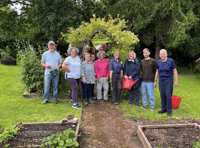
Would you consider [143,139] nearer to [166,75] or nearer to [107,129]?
[107,129]

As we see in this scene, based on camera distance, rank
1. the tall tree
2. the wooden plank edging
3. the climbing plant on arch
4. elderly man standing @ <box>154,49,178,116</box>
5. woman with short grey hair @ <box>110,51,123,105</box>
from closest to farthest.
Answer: the wooden plank edging → elderly man standing @ <box>154,49,178,116</box> → woman with short grey hair @ <box>110,51,123,105</box> → the climbing plant on arch → the tall tree

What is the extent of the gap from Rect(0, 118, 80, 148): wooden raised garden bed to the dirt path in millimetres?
408

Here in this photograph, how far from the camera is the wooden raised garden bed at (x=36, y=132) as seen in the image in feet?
10.4

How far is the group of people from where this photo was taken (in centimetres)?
486

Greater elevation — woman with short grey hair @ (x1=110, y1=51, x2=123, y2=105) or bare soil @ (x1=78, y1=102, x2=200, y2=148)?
woman with short grey hair @ (x1=110, y1=51, x2=123, y2=105)

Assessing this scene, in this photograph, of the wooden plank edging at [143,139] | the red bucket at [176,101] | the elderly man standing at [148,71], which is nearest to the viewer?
the wooden plank edging at [143,139]

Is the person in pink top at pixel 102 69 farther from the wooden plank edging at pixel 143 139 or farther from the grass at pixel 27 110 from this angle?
the wooden plank edging at pixel 143 139

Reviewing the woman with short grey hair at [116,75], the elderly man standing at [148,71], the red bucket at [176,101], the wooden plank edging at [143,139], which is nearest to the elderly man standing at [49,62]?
the woman with short grey hair at [116,75]

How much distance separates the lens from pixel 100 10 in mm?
15180

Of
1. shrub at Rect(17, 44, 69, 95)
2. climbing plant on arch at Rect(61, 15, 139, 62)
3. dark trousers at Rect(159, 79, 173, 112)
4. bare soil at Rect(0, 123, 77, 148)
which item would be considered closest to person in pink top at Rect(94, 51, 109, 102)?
climbing plant on arch at Rect(61, 15, 139, 62)

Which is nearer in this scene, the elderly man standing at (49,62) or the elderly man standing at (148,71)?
the elderly man standing at (148,71)

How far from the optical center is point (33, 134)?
11.4ft

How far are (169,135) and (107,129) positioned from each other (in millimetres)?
1427

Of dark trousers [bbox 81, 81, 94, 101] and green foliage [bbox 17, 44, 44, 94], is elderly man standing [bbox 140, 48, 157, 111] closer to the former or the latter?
dark trousers [bbox 81, 81, 94, 101]
